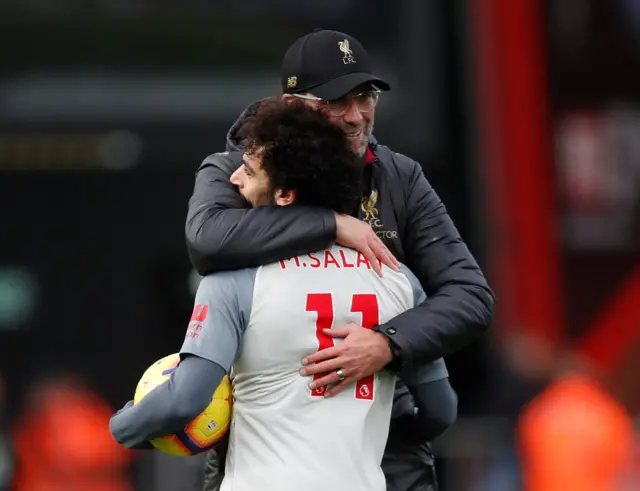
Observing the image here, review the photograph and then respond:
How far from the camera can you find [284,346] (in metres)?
3.11

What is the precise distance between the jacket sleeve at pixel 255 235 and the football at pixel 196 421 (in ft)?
0.79

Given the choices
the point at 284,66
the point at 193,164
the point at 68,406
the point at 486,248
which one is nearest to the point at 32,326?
the point at 68,406

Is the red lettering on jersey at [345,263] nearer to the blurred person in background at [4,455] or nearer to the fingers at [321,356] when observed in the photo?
the fingers at [321,356]

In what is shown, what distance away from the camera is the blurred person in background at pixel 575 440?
7.57 m

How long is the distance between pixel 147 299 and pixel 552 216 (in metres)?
2.40

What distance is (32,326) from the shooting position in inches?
340

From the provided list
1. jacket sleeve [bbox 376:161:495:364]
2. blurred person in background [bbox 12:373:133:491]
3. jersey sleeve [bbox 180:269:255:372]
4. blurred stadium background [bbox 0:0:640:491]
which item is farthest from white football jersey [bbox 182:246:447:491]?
blurred person in background [bbox 12:373:133:491]

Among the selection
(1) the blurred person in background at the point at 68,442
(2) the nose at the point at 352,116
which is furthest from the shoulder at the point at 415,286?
(1) the blurred person in background at the point at 68,442

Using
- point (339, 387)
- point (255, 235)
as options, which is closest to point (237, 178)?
point (255, 235)

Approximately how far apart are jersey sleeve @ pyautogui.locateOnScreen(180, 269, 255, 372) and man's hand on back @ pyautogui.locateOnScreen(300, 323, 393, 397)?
16cm

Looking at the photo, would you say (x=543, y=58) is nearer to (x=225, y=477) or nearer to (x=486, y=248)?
(x=486, y=248)

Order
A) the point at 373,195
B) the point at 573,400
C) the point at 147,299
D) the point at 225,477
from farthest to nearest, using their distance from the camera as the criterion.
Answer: the point at 147,299 < the point at 573,400 < the point at 373,195 < the point at 225,477

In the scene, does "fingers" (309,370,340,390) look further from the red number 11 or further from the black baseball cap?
the black baseball cap

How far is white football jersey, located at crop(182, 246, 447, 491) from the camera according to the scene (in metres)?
3.11
